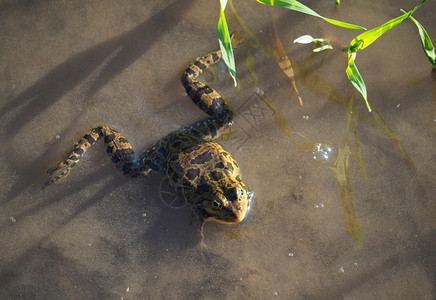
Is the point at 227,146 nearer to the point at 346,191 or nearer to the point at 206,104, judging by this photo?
the point at 206,104

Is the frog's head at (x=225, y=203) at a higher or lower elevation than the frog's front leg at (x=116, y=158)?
lower

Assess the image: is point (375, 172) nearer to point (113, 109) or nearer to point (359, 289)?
point (359, 289)

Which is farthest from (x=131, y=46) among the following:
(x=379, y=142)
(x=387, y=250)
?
(x=387, y=250)

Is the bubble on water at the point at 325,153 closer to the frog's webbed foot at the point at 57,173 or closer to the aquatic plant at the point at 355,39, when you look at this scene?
the aquatic plant at the point at 355,39

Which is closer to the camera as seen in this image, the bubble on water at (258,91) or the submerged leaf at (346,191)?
the submerged leaf at (346,191)

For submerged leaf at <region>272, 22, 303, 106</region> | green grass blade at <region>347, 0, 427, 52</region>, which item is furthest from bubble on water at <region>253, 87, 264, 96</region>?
green grass blade at <region>347, 0, 427, 52</region>

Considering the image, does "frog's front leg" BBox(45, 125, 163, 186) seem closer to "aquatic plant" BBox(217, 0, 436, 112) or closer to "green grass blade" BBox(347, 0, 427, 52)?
"aquatic plant" BBox(217, 0, 436, 112)

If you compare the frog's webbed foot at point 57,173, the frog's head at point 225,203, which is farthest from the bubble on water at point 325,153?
the frog's webbed foot at point 57,173
